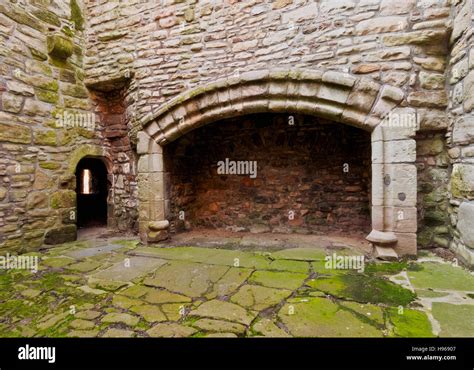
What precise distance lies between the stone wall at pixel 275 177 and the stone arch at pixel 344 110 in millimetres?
867

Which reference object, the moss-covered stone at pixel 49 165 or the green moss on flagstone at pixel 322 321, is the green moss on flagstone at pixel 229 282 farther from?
the moss-covered stone at pixel 49 165

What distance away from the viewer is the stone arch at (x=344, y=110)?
9.67 ft

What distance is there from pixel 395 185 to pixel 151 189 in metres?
3.31

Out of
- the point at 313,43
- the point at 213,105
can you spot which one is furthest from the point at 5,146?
the point at 313,43

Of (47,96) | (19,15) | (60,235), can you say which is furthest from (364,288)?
(19,15)

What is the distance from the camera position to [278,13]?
132 inches

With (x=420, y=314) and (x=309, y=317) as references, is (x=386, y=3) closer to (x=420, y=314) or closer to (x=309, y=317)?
(x=420, y=314)

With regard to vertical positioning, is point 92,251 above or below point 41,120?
below

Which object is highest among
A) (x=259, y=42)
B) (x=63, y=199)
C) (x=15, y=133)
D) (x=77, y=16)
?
(x=77, y=16)

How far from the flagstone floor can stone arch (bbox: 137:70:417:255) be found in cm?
51

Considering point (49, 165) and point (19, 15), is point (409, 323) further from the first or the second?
point (19, 15)

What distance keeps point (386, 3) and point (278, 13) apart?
1.24 metres

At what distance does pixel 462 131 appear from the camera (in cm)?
269

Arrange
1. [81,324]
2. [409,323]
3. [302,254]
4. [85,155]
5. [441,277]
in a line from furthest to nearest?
[85,155]
[302,254]
[441,277]
[81,324]
[409,323]
